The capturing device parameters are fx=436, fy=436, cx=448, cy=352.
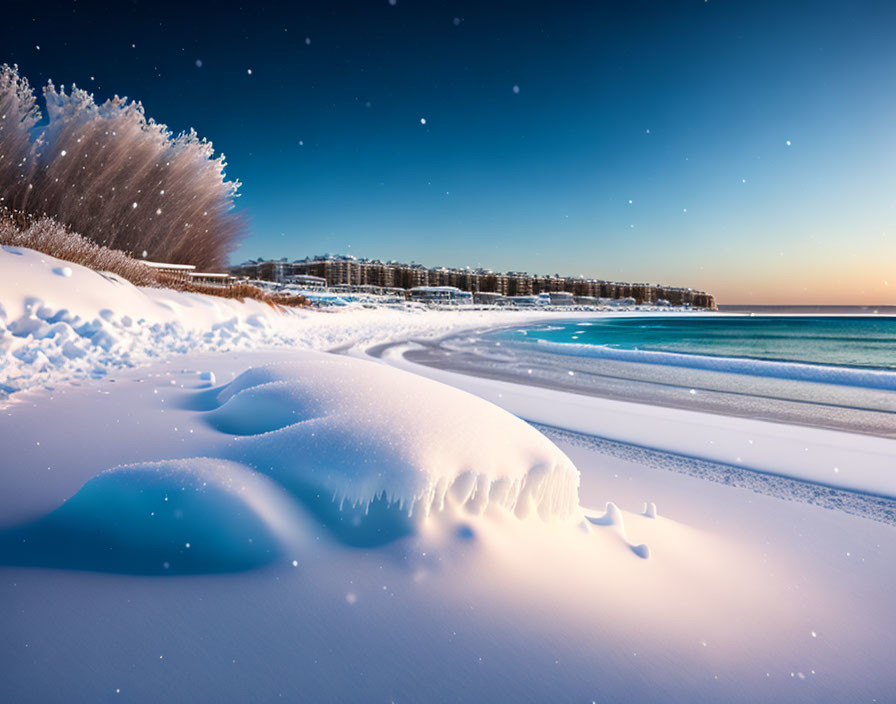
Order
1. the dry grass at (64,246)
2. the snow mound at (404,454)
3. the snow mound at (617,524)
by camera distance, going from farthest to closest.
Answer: the dry grass at (64,246) → the snow mound at (617,524) → the snow mound at (404,454)

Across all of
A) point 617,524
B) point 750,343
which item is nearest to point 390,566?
point 617,524

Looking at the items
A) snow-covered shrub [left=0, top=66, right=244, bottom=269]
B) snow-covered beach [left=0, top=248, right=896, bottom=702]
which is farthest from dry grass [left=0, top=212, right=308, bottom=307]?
snow-covered beach [left=0, top=248, right=896, bottom=702]

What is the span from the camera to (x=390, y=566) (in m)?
1.21

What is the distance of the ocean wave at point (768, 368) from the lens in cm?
794

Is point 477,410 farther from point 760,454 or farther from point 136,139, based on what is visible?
point 136,139

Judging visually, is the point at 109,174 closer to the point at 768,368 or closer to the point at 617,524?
the point at 617,524

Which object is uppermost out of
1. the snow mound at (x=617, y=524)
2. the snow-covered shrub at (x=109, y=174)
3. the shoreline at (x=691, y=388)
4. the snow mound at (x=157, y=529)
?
the snow-covered shrub at (x=109, y=174)

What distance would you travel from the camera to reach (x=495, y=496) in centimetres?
148

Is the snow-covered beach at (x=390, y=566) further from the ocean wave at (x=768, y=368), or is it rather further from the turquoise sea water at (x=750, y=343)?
the turquoise sea water at (x=750, y=343)

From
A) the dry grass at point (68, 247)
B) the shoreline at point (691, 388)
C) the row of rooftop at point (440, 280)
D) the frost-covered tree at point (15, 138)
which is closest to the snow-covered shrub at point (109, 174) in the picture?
the frost-covered tree at point (15, 138)

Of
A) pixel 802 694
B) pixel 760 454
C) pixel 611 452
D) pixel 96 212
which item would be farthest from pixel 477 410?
pixel 96 212

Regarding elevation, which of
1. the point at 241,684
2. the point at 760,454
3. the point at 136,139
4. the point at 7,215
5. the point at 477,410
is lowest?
the point at 760,454

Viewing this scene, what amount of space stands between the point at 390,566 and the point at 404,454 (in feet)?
1.05

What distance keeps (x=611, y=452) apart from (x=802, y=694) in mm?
2042
